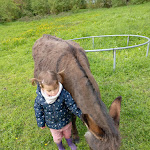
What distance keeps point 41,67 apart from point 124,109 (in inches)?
87.9

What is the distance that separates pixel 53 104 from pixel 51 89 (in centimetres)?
32

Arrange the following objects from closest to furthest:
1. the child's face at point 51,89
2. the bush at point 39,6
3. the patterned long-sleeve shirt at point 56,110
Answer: the child's face at point 51,89 < the patterned long-sleeve shirt at point 56,110 < the bush at point 39,6

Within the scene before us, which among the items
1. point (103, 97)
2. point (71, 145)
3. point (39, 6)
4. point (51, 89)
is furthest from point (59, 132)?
point (39, 6)

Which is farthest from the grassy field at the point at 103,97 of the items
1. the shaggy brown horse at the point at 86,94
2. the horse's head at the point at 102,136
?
the horse's head at the point at 102,136

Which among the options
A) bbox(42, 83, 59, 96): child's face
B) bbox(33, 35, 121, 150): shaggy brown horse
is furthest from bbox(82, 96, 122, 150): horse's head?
bbox(42, 83, 59, 96): child's face

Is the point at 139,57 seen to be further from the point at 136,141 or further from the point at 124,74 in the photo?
the point at 136,141

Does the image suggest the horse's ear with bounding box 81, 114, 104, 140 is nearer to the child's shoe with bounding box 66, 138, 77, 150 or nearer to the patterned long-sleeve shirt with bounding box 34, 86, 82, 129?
the patterned long-sleeve shirt with bounding box 34, 86, 82, 129

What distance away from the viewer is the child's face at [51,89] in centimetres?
208

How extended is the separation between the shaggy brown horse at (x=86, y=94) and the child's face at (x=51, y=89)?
33 centimetres

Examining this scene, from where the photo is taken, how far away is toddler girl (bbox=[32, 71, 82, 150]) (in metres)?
2.12

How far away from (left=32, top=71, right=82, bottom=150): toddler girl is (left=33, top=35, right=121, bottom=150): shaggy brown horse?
0.58 ft

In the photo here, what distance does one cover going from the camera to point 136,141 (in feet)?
9.62

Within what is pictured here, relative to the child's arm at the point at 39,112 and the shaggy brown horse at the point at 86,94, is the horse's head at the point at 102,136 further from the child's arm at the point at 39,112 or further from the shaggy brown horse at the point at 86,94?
the child's arm at the point at 39,112

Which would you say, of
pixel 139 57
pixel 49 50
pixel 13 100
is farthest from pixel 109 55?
pixel 13 100
